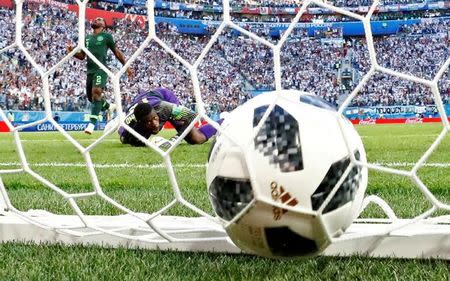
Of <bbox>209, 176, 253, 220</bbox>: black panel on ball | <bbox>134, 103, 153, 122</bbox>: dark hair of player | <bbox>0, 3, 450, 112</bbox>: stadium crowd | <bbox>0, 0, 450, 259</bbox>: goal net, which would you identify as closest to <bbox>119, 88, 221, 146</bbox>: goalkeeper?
<bbox>134, 103, 153, 122</bbox>: dark hair of player

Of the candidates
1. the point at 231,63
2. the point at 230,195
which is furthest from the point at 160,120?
the point at 231,63

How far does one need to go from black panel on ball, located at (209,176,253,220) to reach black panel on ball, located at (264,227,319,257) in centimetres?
8

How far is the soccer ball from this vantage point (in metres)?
1.15

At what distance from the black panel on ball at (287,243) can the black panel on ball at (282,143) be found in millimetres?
138

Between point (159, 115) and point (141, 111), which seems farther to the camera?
point (159, 115)

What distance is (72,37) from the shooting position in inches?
492

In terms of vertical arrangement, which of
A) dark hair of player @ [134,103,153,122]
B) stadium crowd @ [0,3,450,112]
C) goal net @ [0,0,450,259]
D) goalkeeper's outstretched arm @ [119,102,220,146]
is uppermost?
goal net @ [0,0,450,259]

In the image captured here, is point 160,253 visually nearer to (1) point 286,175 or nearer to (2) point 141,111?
(1) point 286,175

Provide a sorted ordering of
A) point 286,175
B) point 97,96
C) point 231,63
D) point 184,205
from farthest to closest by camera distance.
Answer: point 231,63
point 97,96
point 184,205
point 286,175

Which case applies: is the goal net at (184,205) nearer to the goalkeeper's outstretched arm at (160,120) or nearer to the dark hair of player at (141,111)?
the goalkeeper's outstretched arm at (160,120)

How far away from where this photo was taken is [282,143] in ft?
3.79

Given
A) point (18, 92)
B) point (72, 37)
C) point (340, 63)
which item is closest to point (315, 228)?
point (72, 37)

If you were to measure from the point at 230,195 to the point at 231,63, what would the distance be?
12.7m

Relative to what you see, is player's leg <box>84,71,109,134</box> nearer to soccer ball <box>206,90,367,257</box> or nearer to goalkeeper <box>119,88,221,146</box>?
goalkeeper <box>119,88,221,146</box>
